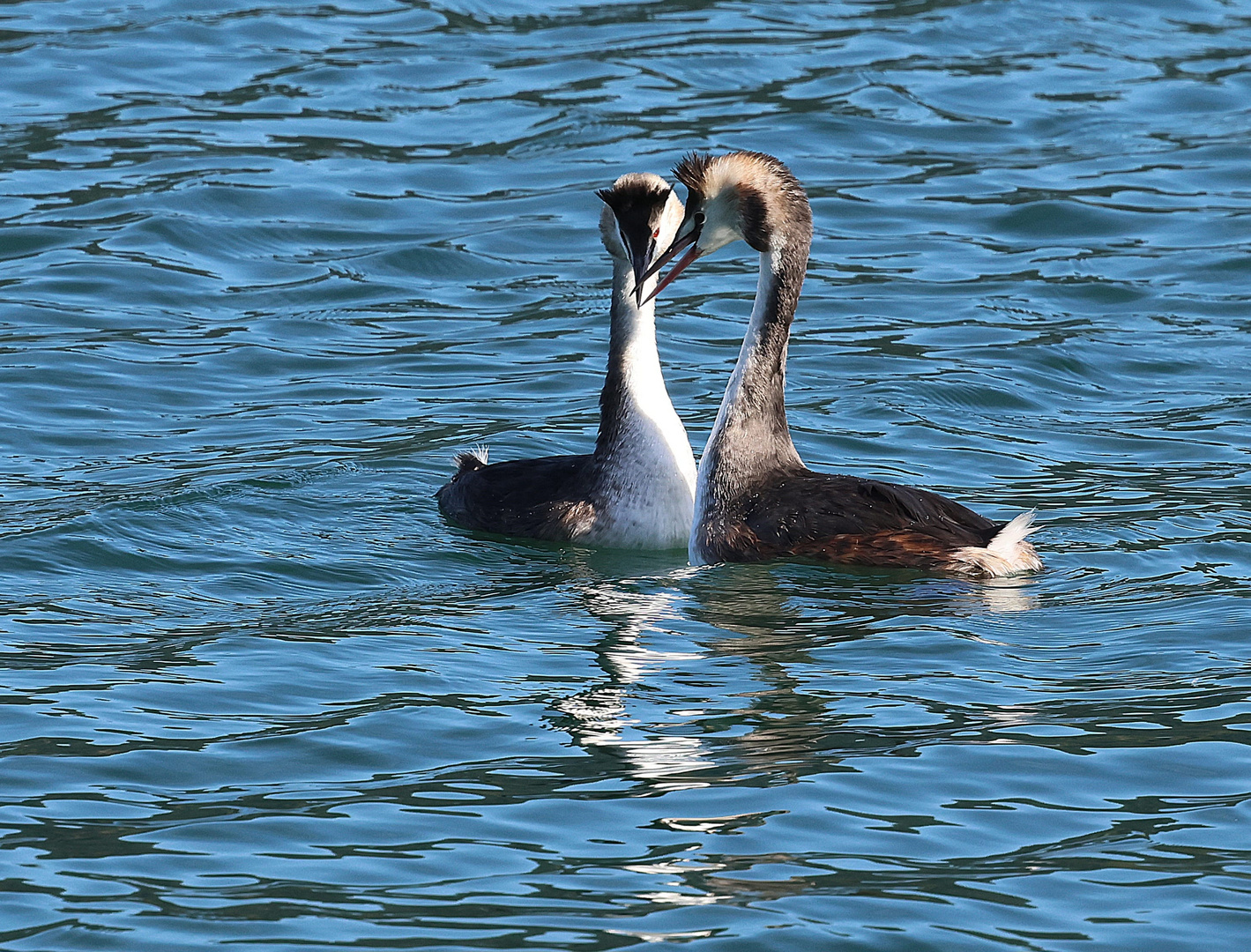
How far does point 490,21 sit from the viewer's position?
20.8 metres

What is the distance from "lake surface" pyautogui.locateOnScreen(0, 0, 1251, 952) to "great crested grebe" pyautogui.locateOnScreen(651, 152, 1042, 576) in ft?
0.53

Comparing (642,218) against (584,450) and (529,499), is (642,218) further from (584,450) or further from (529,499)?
(584,450)

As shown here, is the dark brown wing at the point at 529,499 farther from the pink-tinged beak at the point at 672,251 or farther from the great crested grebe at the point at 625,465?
the pink-tinged beak at the point at 672,251

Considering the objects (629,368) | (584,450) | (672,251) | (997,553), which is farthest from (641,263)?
(997,553)

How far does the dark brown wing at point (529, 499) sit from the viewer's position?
10016mm

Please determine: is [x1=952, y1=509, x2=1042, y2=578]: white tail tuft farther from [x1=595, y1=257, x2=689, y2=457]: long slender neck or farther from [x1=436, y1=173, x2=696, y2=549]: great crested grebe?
[x1=595, y1=257, x2=689, y2=457]: long slender neck

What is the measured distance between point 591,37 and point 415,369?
25.7ft

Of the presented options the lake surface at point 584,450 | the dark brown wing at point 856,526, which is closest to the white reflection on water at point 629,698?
the lake surface at point 584,450

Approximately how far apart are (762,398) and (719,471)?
1.38ft

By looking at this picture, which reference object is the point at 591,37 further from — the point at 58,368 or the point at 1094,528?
the point at 1094,528

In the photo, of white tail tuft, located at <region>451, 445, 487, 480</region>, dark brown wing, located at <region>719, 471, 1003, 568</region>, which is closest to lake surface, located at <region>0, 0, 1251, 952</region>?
dark brown wing, located at <region>719, 471, 1003, 568</region>

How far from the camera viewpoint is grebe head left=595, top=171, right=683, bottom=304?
32.4ft

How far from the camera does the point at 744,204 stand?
9.60 meters

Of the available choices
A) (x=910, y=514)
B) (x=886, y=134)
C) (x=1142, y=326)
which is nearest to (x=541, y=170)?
(x=886, y=134)
